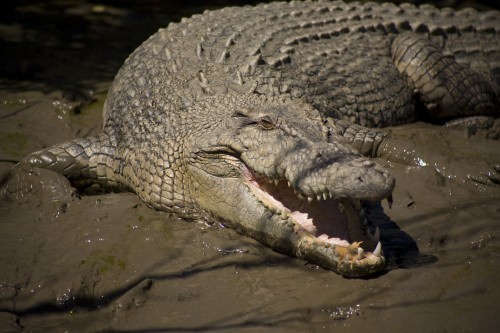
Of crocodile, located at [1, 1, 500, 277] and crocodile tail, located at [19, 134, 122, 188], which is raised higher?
crocodile, located at [1, 1, 500, 277]

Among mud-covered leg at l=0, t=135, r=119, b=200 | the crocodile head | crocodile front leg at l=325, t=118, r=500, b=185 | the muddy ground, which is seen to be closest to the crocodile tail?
mud-covered leg at l=0, t=135, r=119, b=200

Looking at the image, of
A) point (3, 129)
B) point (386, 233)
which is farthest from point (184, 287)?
point (3, 129)

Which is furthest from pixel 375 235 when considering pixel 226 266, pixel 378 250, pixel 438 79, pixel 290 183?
pixel 438 79

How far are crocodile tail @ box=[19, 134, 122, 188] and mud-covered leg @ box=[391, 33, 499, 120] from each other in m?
2.66

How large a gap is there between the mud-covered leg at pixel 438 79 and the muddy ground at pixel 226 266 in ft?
1.15

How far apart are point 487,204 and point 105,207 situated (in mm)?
2657

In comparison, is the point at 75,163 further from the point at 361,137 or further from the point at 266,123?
the point at 361,137

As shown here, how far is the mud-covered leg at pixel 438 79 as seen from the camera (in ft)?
18.1

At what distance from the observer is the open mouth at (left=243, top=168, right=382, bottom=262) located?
11.2 ft

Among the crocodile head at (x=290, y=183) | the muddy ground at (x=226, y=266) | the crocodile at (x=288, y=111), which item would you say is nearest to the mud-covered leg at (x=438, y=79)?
the crocodile at (x=288, y=111)

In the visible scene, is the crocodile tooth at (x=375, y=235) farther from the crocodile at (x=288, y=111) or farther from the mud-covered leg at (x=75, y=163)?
the mud-covered leg at (x=75, y=163)

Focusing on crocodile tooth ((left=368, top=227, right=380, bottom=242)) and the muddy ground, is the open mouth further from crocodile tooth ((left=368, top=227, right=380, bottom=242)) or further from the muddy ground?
the muddy ground

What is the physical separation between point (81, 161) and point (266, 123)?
1.62 meters

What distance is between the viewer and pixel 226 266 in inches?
147
